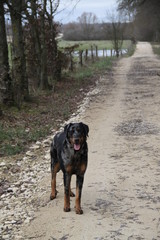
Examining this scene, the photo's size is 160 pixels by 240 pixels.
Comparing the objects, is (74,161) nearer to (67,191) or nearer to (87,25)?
(67,191)

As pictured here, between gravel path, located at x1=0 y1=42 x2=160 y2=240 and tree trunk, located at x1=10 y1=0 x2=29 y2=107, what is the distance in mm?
3289

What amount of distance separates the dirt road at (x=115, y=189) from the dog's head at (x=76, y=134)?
112 cm

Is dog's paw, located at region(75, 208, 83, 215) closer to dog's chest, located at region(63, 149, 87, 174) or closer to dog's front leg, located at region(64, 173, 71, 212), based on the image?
dog's front leg, located at region(64, 173, 71, 212)

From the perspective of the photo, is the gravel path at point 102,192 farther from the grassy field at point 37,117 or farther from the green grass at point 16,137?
the grassy field at point 37,117

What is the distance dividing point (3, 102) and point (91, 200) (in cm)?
741

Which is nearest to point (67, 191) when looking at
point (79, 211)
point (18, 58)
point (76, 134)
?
point (79, 211)

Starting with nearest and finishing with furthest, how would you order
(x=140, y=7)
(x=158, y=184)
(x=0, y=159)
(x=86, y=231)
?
1. (x=86, y=231)
2. (x=158, y=184)
3. (x=0, y=159)
4. (x=140, y=7)

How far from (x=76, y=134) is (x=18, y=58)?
8.91 m

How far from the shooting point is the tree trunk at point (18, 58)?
44.1 feet

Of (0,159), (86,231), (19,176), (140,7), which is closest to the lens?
(86,231)

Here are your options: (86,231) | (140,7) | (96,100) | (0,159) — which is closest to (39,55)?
(96,100)

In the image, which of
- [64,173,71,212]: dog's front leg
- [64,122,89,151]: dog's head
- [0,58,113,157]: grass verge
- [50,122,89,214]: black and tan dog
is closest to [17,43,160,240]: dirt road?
[64,173,71,212]: dog's front leg

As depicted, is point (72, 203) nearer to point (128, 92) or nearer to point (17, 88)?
point (17, 88)

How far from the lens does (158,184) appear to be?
264 inches
